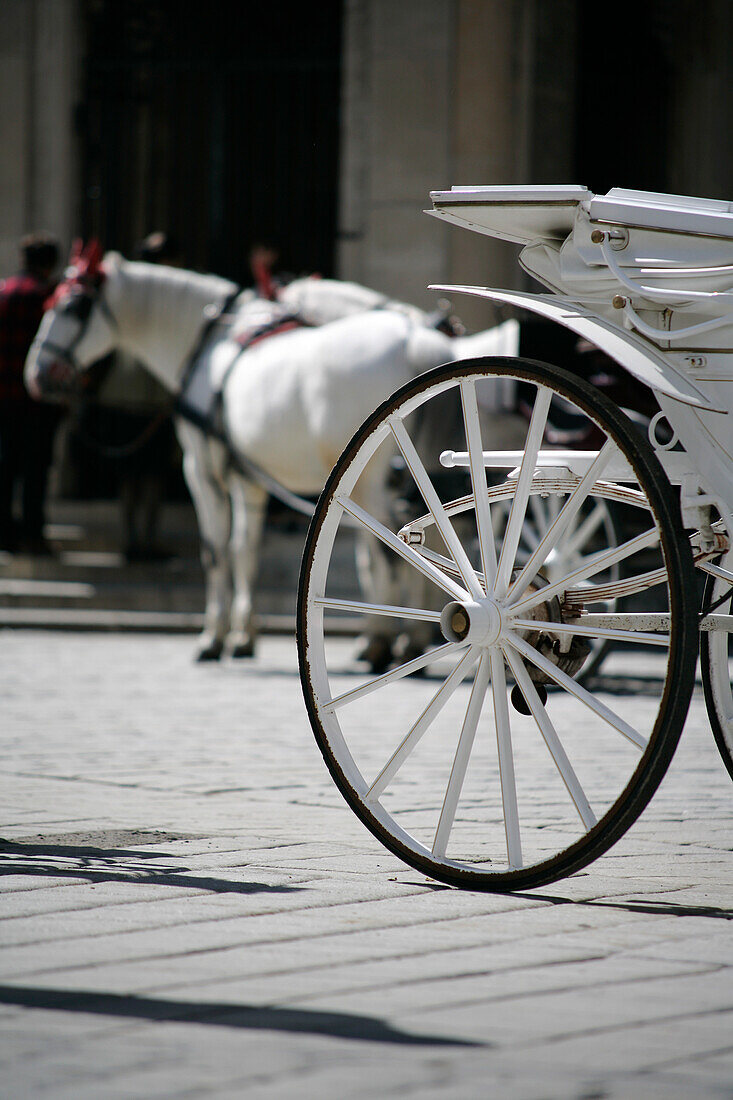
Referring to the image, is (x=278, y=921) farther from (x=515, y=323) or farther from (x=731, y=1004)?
(x=515, y=323)

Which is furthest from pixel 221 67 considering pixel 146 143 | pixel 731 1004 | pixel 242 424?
pixel 731 1004

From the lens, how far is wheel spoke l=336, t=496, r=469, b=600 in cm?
423

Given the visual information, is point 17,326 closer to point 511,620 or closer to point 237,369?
point 237,369

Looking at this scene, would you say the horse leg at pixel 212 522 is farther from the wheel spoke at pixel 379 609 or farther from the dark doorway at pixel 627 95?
the dark doorway at pixel 627 95

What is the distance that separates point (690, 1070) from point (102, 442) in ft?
42.8

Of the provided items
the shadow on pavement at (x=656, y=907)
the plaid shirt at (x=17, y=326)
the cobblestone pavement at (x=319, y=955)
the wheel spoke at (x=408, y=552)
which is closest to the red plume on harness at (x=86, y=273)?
the plaid shirt at (x=17, y=326)

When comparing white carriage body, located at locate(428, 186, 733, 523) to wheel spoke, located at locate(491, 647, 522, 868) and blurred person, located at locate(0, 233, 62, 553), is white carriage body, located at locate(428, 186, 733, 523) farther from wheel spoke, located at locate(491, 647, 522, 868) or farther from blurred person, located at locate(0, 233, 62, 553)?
blurred person, located at locate(0, 233, 62, 553)

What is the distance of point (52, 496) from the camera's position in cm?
1609

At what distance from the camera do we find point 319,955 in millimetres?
3432

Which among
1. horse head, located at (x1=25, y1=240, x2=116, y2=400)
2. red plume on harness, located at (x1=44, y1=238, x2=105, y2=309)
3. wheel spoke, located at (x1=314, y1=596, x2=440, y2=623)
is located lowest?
wheel spoke, located at (x1=314, y1=596, x2=440, y2=623)

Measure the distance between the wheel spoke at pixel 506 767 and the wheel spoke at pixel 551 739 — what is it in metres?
0.04

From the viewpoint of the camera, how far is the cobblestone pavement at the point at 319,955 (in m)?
2.70

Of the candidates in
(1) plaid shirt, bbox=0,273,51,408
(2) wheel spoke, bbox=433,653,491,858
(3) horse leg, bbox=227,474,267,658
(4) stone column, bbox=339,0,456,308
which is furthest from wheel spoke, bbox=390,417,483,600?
(4) stone column, bbox=339,0,456,308

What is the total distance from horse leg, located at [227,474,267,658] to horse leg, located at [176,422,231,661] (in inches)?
2.5
